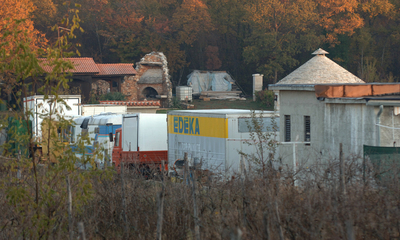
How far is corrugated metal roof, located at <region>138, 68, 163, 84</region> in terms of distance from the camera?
50547 mm

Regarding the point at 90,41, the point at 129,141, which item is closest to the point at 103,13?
the point at 90,41

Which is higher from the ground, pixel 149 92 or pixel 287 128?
pixel 149 92

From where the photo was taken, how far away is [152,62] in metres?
50.7

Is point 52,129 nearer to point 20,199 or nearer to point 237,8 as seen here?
point 20,199

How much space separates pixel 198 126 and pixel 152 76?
33309 millimetres

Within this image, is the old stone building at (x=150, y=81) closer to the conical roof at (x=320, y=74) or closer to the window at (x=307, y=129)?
the conical roof at (x=320, y=74)

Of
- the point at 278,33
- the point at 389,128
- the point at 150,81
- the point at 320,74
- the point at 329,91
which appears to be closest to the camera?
the point at 389,128

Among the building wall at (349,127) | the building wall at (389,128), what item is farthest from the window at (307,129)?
the building wall at (389,128)

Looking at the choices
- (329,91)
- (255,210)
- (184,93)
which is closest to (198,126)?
(329,91)

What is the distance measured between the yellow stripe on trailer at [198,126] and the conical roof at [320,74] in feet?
20.4

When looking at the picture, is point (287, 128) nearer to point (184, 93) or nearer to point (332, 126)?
point (332, 126)

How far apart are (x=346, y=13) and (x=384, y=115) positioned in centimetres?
4561

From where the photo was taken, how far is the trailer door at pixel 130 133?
66.3ft

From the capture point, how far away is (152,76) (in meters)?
50.9
